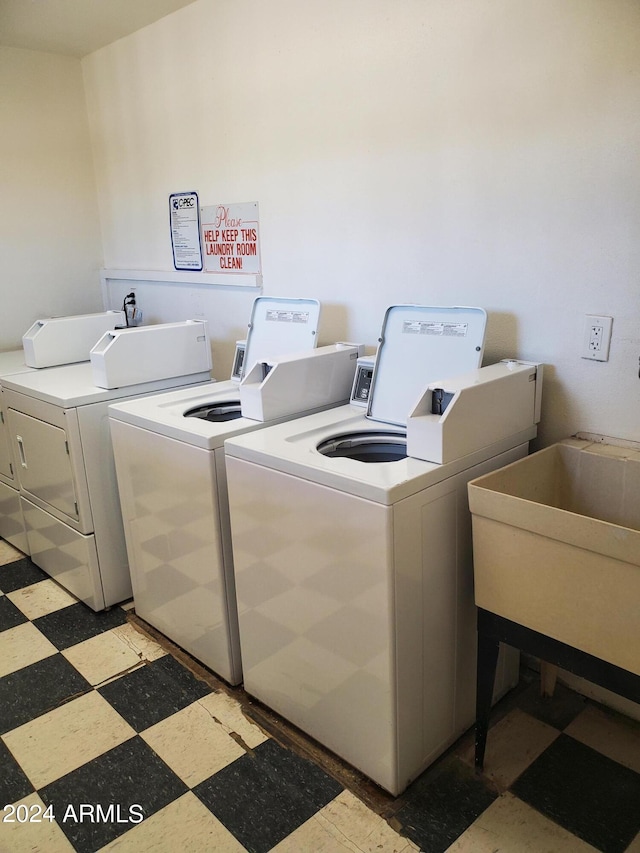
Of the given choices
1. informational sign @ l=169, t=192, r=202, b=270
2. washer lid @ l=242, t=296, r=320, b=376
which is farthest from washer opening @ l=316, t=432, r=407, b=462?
informational sign @ l=169, t=192, r=202, b=270

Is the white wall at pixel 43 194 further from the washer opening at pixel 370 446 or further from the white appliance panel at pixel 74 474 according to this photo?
the washer opening at pixel 370 446

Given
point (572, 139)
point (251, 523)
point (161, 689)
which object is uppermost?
point (572, 139)

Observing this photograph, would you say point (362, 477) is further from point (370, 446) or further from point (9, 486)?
point (9, 486)

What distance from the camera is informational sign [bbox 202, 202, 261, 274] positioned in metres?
2.73

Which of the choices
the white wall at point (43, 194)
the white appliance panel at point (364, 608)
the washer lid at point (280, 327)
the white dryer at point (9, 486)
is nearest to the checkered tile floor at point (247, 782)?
the white appliance panel at point (364, 608)

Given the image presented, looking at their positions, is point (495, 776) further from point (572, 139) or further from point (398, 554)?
point (572, 139)

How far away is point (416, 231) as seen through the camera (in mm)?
2139

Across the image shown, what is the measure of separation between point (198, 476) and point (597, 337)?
1.23 meters

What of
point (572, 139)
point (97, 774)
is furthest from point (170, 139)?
point (97, 774)

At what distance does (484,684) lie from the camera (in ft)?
5.53

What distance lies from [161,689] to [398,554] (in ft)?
3.60

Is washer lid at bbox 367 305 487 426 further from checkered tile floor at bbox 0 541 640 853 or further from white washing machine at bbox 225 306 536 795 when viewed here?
checkered tile floor at bbox 0 541 640 853

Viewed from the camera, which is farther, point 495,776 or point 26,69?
point 26,69

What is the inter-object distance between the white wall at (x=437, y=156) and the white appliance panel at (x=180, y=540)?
0.86m
